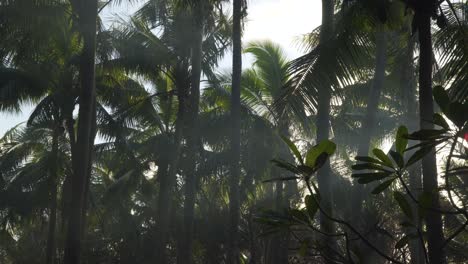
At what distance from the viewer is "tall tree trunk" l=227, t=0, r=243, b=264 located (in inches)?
546

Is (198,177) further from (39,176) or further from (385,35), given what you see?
(385,35)

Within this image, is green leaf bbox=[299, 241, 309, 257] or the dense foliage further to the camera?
the dense foliage

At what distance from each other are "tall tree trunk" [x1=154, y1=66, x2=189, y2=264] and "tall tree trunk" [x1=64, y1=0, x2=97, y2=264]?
20.0 feet

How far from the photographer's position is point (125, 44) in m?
18.2

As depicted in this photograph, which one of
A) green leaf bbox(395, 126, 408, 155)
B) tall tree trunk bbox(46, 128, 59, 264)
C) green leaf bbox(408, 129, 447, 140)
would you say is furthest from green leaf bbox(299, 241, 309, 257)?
tall tree trunk bbox(46, 128, 59, 264)

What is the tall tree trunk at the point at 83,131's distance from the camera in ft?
37.1

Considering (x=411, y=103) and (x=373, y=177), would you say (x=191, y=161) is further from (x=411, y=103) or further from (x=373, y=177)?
(x=373, y=177)

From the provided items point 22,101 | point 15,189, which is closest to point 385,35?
point 22,101

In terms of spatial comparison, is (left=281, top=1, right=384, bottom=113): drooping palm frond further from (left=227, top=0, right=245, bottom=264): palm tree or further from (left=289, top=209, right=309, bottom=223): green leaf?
(left=227, top=0, right=245, bottom=264): palm tree

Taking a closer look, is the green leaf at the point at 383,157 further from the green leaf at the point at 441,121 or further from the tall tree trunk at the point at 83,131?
the tall tree trunk at the point at 83,131

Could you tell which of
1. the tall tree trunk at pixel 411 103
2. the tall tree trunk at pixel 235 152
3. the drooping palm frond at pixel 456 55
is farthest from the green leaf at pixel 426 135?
the tall tree trunk at pixel 235 152

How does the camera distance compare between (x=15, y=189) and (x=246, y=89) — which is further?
(x=15, y=189)

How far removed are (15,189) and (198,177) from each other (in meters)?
7.40

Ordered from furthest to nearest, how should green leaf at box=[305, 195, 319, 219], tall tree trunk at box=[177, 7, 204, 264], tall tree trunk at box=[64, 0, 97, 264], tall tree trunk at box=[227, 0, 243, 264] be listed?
tall tree trunk at box=[177, 7, 204, 264], tall tree trunk at box=[227, 0, 243, 264], tall tree trunk at box=[64, 0, 97, 264], green leaf at box=[305, 195, 319, 219]
